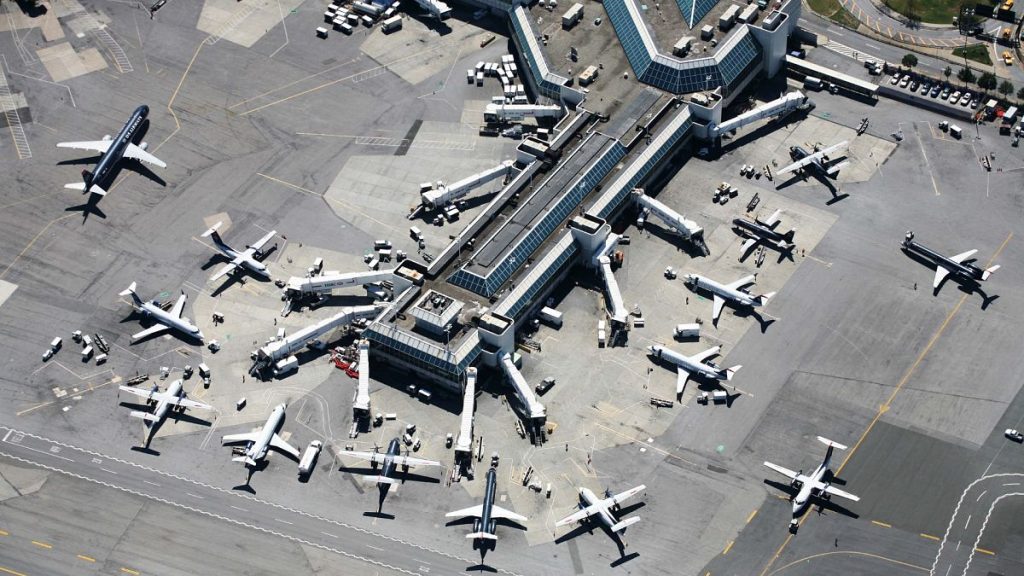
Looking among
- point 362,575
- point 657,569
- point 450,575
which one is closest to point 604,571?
point 657,569

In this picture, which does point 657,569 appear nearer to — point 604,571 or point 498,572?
point 604,571

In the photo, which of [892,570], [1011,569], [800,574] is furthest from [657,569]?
[1011,569]

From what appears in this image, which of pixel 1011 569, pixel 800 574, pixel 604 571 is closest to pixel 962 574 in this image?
pixel 1011 569

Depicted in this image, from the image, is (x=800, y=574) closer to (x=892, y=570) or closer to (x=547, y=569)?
(x=892, y=570)

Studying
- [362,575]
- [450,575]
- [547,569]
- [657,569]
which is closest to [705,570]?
[657,569]

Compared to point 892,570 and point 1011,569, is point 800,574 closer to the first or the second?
point 892,570
